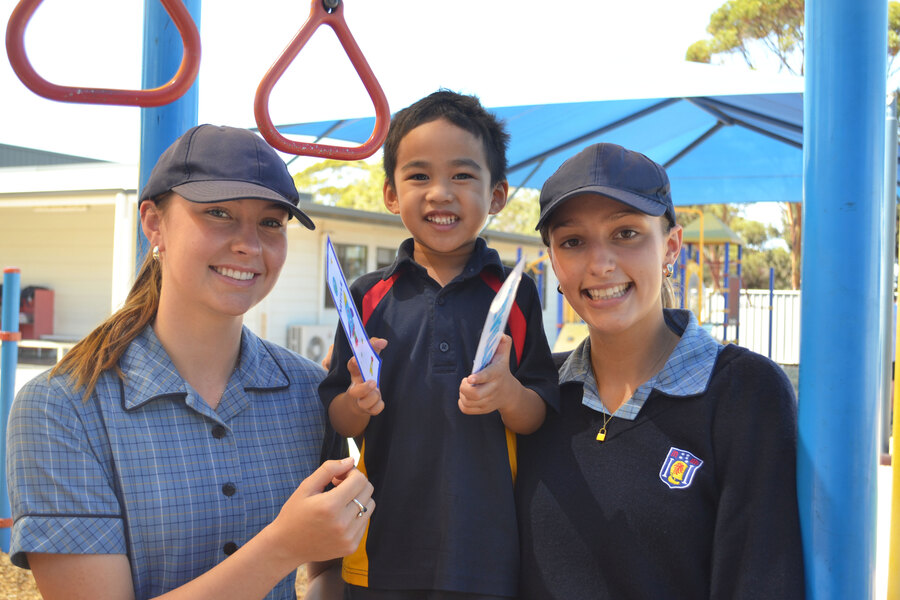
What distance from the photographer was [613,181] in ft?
5.26

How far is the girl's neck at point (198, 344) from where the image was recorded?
1.63 m

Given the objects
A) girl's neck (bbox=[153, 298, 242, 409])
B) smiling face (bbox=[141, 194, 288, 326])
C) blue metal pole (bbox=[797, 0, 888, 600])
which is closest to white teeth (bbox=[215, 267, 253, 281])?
smiling face (bbox=[141, 194, 288, 326])

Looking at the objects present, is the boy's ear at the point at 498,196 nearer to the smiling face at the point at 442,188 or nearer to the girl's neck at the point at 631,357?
the smiling face at the point at 442,188

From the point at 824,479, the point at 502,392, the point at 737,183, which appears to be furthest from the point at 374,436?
the point at 737,183

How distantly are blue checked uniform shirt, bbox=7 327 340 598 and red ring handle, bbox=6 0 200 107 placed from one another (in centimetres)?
54

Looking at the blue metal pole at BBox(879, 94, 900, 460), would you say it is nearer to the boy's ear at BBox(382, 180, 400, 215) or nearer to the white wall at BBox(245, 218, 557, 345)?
the boy's ear at BBox(382, 180, 400, 215)

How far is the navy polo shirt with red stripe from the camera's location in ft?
5.73

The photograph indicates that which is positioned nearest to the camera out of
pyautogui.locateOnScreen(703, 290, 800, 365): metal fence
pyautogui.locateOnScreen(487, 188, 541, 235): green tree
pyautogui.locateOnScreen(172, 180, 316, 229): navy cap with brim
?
pyautogui.locateOnScreen(172, 180, 316, 229): navy cap with brim

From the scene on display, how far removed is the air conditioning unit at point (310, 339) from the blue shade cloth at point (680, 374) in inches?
515

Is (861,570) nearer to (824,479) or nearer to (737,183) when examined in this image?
(824,479)

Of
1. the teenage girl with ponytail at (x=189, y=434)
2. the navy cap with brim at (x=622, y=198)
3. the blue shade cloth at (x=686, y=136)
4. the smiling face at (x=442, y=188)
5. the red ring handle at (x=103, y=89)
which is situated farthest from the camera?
the blue shade cloth at (x=686, y=136)

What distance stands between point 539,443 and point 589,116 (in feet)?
19.3

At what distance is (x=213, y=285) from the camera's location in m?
1.54

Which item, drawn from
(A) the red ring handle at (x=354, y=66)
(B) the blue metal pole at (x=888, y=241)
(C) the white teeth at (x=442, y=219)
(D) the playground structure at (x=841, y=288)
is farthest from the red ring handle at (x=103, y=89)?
(B) the blue metal pole at (x=888, y=241)
